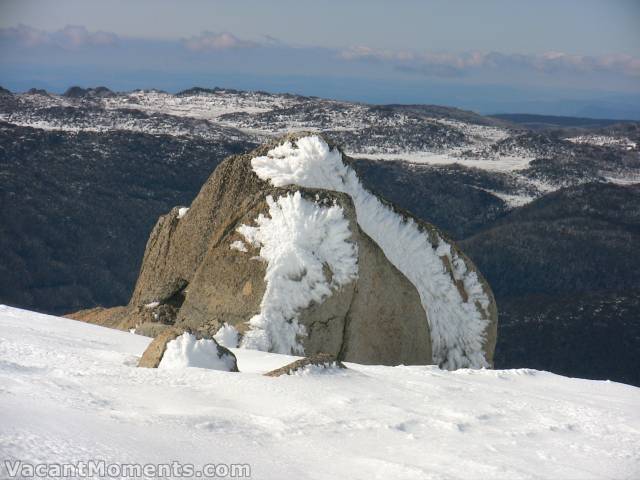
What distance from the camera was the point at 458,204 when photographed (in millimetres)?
106625

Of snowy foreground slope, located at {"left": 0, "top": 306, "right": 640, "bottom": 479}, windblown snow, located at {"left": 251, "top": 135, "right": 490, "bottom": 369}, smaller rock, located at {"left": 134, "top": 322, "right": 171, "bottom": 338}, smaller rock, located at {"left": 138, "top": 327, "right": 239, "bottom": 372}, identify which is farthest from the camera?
windblown snow, located at {"left": 251, "top": 135, "right": 490, "bottom": 369}

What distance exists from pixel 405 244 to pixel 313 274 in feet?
11.8

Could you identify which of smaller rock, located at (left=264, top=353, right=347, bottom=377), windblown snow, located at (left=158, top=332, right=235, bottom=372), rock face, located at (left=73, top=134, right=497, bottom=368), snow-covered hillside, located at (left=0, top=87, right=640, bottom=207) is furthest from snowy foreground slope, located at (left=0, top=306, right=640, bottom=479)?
snow-covered hillside, located at (left=0, top=87, right=640, bottom=207)

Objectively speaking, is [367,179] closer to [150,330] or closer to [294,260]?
[294,260]

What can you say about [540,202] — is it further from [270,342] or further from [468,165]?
[270,342]

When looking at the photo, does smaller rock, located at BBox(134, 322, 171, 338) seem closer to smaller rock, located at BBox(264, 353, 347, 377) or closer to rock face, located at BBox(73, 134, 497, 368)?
rock face, located at BBox(73, 134, 497, 368)

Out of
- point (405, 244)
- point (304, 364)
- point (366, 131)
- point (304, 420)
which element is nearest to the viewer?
point (304, 420)

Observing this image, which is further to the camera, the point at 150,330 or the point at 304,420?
the point at 150,330

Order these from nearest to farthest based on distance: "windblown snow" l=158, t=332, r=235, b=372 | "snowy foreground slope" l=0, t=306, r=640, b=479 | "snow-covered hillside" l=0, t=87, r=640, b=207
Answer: "snowy foreground slope" l=0, t=306, r=640, b=479 → "windblown snow" l=158, t=332, r=235, b=372 → "snow-covered hillside" l=0, t=87, r=640, b=207

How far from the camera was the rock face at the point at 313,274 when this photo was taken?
14289mm

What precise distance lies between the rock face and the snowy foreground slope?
3605 mm

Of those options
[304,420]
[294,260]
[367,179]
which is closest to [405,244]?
[294,260]

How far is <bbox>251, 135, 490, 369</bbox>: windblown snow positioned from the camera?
55.7 feet

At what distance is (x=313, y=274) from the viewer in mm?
14367
